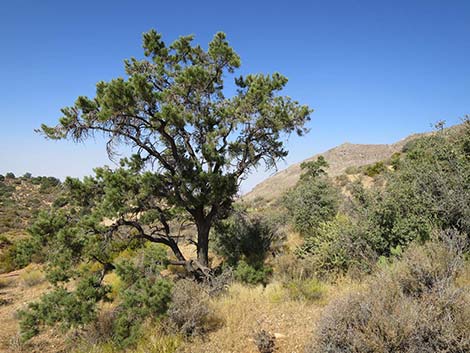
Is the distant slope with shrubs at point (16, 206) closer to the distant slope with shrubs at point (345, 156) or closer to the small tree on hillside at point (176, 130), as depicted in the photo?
the small tree on hillside at point (176, 130)

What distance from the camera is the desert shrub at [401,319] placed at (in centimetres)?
316

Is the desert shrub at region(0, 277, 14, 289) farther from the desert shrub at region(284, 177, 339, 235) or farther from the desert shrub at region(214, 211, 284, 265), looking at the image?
the desert shrub at region(284, 177, 339, 235)

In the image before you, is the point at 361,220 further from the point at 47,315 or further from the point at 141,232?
the point at 47,315

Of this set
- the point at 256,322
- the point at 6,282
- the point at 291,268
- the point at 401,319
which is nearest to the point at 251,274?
the point at 291,268

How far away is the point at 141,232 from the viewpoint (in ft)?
25.0

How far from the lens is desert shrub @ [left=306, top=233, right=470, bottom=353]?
3.16 meters

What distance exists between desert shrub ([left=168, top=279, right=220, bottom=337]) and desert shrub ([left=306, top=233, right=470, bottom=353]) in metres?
2.00

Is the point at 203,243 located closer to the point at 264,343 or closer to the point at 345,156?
the point at 264,343

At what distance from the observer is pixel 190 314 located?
197 inches

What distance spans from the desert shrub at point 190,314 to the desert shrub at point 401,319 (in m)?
2.00

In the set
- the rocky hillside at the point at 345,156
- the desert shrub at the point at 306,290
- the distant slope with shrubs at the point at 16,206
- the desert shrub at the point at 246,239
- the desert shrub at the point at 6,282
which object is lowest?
the desert shrub at the point at 306,290

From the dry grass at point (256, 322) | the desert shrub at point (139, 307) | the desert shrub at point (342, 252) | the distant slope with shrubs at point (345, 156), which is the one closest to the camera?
the dry grass at point (256, 322)

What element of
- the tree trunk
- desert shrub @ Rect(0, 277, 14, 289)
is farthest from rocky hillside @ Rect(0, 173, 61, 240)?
the tree trunk

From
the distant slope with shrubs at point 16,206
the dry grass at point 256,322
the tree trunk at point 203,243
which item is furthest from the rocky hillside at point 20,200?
the dry grass at point 256,322
